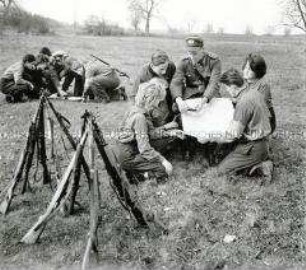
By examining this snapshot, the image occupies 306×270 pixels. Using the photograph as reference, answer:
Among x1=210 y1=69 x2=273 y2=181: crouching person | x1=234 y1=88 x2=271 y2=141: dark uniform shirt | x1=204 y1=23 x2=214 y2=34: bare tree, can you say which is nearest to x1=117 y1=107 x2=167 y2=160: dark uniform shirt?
x1=210 y1=69 x2=273 y2=181: crouching person

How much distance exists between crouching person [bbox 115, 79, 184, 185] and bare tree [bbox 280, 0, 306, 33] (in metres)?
20.6

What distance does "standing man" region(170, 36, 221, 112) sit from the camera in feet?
22.2

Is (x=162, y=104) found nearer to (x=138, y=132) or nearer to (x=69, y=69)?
(x=138, y=132)

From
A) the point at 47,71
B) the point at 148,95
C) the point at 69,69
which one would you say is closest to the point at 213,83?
the point at 148,95

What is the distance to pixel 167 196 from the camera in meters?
5.20

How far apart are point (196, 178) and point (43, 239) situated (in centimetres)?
240

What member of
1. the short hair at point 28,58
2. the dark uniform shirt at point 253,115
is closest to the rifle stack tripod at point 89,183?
the dark uniform shirt at point 253,115

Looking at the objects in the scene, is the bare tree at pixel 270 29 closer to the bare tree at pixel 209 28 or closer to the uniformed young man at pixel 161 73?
the uniformed young man at pixel 161 73

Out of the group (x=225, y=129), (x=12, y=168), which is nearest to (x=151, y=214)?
(x=225, y=129)

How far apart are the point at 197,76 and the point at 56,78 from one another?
5.18 m

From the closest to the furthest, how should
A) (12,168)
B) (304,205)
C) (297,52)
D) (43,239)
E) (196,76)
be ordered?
(43,239)
(304,205)
(12,168)
(196,76)
(297,52)

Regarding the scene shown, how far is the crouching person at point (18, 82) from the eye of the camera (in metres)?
10.4

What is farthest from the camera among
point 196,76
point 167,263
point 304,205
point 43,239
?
point 196,76

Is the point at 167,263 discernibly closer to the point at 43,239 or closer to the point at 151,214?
the point at 151,214
